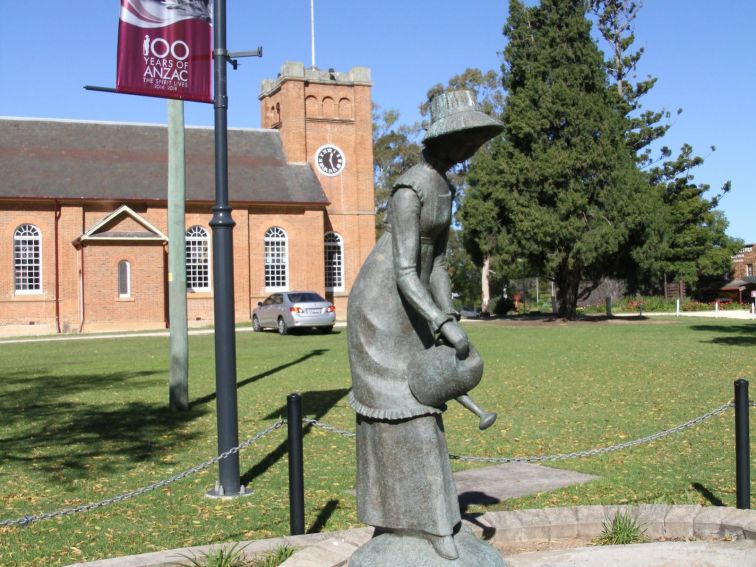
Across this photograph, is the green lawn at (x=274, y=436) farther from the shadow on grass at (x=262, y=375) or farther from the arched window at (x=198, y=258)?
the arched window at (x=198, y=258)

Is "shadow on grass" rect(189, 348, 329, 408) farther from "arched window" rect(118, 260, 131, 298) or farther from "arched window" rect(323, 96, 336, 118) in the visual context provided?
"arched window" rect(323, 96, 336, 118)

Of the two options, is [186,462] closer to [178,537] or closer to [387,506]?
[178,537]

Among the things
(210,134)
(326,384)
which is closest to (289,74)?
(210,134)

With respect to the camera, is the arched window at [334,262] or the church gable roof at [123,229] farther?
the arched window at [334,262]

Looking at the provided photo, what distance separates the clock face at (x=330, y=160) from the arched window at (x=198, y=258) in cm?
746

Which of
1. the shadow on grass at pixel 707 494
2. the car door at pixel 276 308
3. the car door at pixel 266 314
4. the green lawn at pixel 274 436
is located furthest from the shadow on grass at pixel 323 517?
the car door at pixel 266 314

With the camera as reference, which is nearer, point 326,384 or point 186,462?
point 186,462

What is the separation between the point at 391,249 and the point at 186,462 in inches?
216

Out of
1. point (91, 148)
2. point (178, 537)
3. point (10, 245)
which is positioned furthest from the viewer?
point (91, 148)

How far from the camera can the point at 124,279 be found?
127ft

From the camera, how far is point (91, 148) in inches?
1673

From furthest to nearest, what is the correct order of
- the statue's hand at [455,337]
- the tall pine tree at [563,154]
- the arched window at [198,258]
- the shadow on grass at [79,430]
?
1. the arched window at [198,258]
2. the tall pine tree at [563,154]
3. the shadow on grass at [79,430]
4. the statue's hand at [455,337]

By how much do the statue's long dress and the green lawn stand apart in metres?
2.27

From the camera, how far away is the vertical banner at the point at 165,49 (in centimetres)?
877
